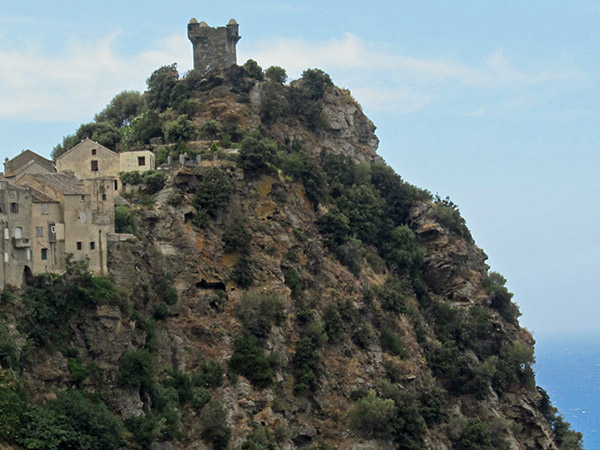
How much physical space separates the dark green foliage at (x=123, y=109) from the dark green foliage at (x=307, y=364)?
2907cm

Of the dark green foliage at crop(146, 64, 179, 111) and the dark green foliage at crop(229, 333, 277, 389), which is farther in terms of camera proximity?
the dark green foliage at crop(146, 64, 179, 111)

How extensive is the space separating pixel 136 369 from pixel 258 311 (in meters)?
11.4

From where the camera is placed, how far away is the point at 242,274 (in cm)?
7344

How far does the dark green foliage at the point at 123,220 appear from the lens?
67.8 metres

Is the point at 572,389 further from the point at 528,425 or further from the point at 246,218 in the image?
the point at 246,218

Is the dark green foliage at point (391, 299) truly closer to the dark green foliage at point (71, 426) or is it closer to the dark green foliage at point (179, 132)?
the dark green foliage at point (179, 132)

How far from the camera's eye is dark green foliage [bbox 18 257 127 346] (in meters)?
59.3

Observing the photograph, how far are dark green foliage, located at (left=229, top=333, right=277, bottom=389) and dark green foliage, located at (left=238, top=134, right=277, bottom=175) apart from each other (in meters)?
13.1

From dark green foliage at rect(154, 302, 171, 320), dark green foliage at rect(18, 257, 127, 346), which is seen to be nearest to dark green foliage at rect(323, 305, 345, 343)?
dark green foliage at rect(154, 302, 171, 320)

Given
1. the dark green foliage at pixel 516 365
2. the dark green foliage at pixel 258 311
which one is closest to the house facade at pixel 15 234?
the dark green foliage at pixel 258 311

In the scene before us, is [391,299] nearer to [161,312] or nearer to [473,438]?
[473,438]

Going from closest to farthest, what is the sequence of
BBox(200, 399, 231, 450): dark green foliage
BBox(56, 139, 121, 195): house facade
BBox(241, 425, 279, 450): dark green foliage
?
BBox(200, 399, 231, 450): dark green foliage → BBox(241, 425, 279, 450): dark green foliage → BBox(56, 139, 121, 195): house facade

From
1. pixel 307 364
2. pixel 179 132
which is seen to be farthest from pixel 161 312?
pixel 179 132

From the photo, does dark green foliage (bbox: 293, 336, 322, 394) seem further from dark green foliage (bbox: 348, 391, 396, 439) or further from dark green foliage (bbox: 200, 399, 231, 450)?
dark green foliage (bbox: 200, 399, 231, 450)
